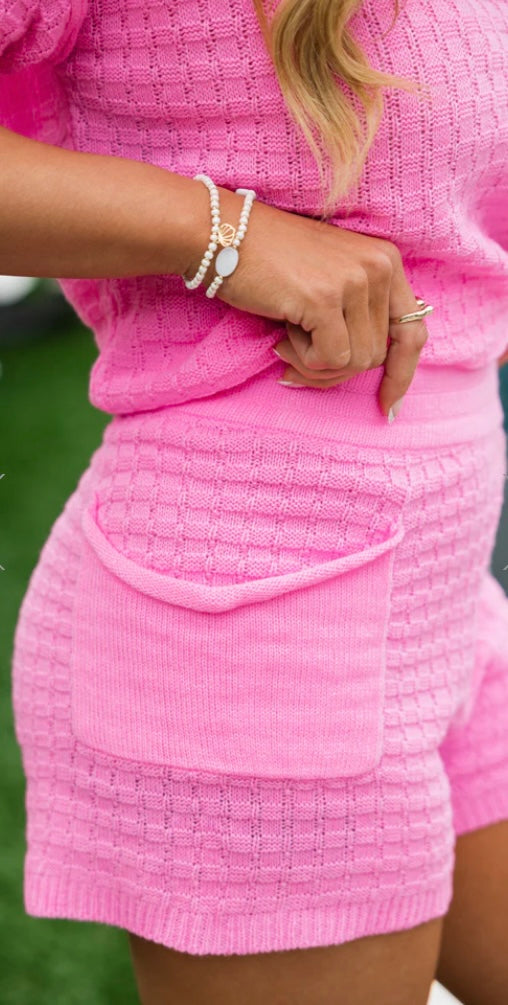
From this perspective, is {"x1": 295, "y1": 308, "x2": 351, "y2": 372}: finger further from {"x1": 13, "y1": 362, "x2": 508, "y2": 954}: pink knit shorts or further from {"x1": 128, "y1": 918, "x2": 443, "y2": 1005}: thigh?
{"x1": 128, "y1": 918, "x2": 443, "y2": 1005}: thigh

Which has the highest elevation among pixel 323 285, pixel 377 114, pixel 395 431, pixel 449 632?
pixel 377 114

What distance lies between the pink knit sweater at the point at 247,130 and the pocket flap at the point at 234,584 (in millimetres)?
140

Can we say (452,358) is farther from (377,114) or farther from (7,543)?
(7,543)

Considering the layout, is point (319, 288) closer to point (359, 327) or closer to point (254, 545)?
point (359, 327)

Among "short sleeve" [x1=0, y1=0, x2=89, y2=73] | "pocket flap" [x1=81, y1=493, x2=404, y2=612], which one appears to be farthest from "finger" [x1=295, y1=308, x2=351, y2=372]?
"short sleeve" [x1=0, y1=0, x2=89, y2=73]

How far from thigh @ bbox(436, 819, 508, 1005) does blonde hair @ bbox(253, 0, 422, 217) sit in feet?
2.12

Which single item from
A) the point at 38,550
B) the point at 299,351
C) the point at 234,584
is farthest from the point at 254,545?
the point at 38,550

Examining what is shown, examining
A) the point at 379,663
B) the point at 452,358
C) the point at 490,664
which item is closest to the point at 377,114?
the point at 452,358

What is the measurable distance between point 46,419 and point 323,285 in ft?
9.83

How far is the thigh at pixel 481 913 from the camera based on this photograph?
3.81ft

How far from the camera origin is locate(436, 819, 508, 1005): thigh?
116cm

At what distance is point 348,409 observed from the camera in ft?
3.06

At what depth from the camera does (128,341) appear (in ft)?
3.24

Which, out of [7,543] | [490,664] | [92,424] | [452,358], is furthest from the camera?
[92,424]
